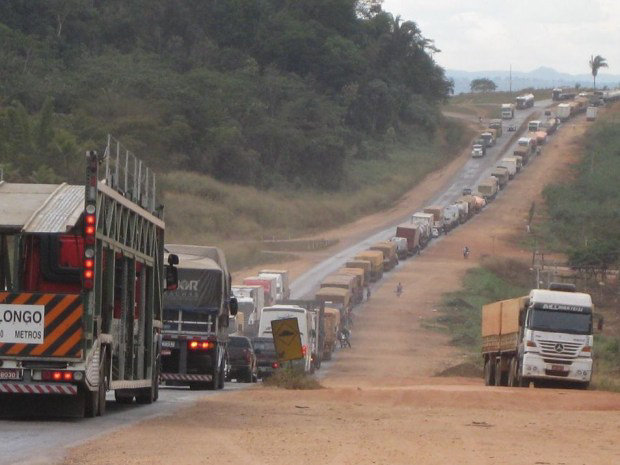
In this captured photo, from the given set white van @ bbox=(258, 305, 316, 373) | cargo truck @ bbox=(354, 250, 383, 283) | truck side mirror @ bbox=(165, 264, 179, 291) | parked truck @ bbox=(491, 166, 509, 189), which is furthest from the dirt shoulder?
parked truck @ bbox=(491, 166, 509, 189)

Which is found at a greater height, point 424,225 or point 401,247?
point 424,225

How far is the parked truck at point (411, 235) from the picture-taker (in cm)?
8638

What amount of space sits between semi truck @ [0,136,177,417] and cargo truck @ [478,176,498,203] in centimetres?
9382

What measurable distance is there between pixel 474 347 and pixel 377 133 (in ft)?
237

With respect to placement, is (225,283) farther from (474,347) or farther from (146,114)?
(146,114)

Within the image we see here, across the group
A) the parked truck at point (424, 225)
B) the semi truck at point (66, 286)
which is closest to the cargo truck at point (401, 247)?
the parked truck at point (424, 225)

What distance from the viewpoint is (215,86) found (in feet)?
352

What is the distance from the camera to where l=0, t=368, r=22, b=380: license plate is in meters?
16.6

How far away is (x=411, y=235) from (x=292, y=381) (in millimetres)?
57176

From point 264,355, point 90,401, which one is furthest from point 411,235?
point 90,401

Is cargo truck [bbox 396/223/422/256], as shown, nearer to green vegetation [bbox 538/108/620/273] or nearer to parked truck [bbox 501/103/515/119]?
green vegetation [bbox 538/108/620/273]

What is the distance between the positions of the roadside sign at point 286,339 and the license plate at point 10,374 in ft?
48.7

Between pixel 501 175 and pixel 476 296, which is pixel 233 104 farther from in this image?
pixel 476 296

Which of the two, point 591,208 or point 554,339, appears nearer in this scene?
point 554,339
